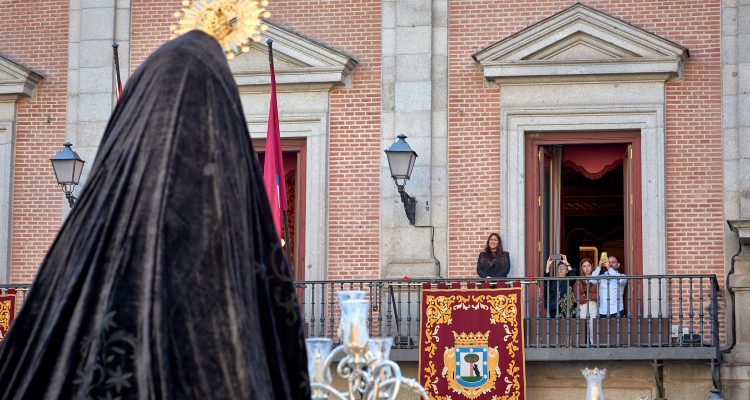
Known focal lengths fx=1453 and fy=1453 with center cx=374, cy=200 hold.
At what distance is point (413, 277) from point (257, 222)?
35.4 feet

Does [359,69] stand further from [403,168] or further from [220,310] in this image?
[220,310]

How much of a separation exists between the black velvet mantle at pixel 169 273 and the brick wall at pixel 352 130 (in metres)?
11.1

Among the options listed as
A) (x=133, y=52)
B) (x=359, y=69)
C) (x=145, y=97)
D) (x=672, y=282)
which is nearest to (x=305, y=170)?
(x=359, y=69)

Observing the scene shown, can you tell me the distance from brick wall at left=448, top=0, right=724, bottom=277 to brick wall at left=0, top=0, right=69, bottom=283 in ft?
15.6

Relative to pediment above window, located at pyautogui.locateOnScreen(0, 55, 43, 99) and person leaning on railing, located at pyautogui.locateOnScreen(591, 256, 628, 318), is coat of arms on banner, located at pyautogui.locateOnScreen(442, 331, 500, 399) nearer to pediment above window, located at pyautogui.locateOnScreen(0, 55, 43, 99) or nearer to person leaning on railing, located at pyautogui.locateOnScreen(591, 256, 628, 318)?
person leaning on railing, located at pyautogui.locateOnScreen(591, 256, 628, 318)

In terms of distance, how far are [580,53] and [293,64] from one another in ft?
10.8

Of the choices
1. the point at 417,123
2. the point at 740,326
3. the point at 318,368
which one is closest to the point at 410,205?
the point at 417,123

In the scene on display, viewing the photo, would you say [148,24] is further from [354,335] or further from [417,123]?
[354,335]

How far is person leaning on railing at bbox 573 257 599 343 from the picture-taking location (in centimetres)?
1546

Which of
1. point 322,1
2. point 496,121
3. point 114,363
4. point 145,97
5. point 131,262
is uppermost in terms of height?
point 322,1

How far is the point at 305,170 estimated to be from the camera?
1688 cm

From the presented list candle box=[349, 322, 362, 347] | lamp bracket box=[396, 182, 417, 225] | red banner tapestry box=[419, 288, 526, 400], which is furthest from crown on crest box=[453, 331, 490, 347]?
candle box=[349, 322, 362, 347]

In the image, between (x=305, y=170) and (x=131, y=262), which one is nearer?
(x=131, y=262)

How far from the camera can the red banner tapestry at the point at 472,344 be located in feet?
50.2
